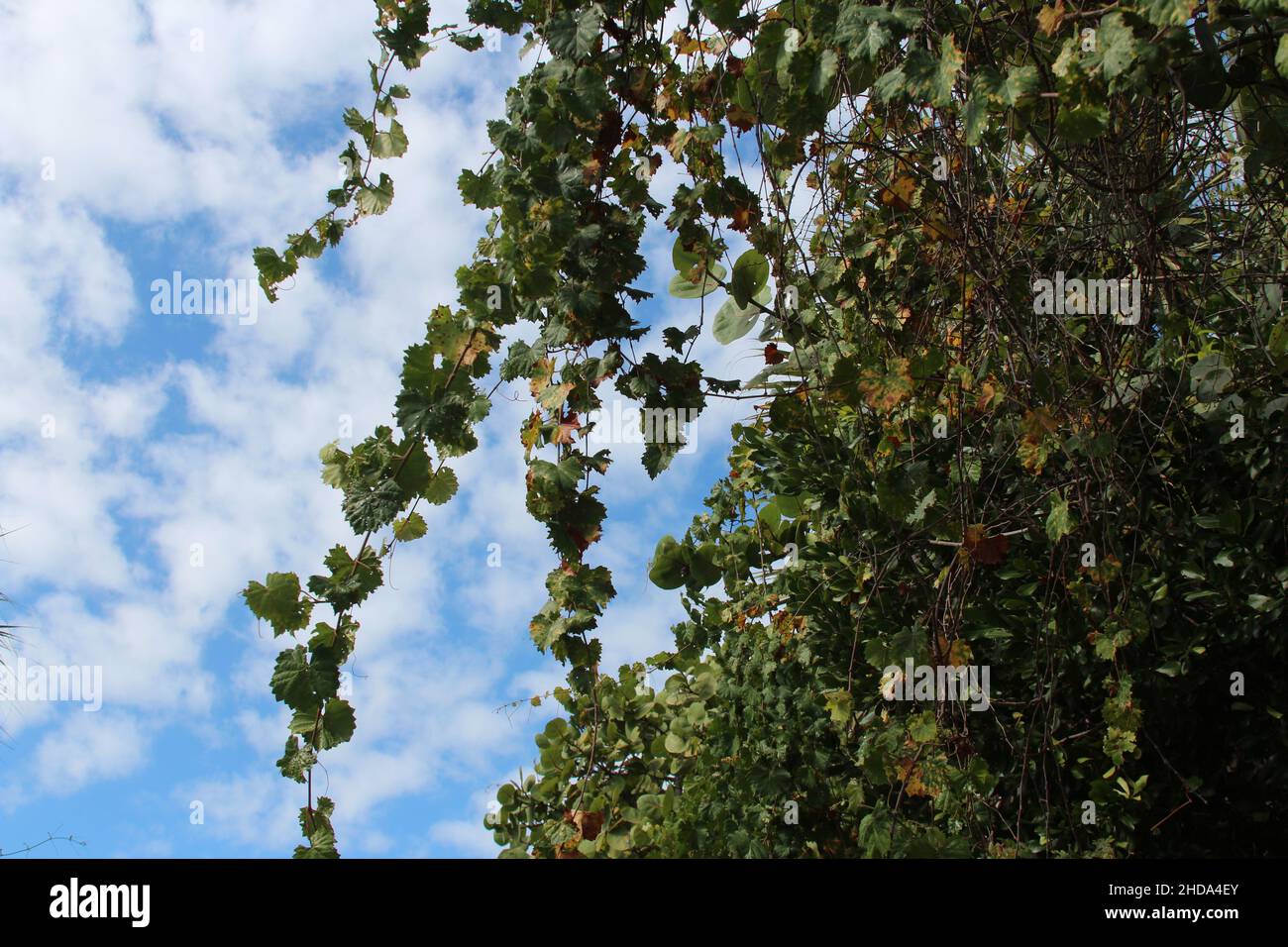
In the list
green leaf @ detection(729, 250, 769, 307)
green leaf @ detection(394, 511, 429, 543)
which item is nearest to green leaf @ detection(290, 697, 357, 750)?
green leaf @ detection(394, 511, 429, 543)

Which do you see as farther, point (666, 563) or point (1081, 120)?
point (666, 563)

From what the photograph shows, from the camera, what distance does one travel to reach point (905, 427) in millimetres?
2342

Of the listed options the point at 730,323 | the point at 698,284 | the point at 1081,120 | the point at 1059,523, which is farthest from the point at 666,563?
the point at 1081,120

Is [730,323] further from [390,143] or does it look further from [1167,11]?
[1167,11]

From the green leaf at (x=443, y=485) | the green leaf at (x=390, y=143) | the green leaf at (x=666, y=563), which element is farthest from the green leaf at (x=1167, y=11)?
the green leaf at (x=666, y=563)

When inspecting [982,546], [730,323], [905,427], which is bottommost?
[982,546]

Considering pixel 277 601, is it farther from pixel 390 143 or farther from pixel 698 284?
pixel 698 284

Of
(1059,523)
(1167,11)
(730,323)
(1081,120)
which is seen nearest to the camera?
(1167,11)

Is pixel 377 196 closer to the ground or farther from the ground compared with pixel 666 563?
farther from the ground

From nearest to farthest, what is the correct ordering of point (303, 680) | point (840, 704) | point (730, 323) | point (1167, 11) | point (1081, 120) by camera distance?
1. point (1167, 11)
2. point (1081, 120)
3. point (303, 680)
4. point (840, 704)
5. point (730, 323)

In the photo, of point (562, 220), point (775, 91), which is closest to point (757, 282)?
point (775, 91)

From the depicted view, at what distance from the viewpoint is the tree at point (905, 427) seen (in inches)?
60.2

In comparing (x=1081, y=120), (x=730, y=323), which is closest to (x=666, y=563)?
(x=730, y=323)
